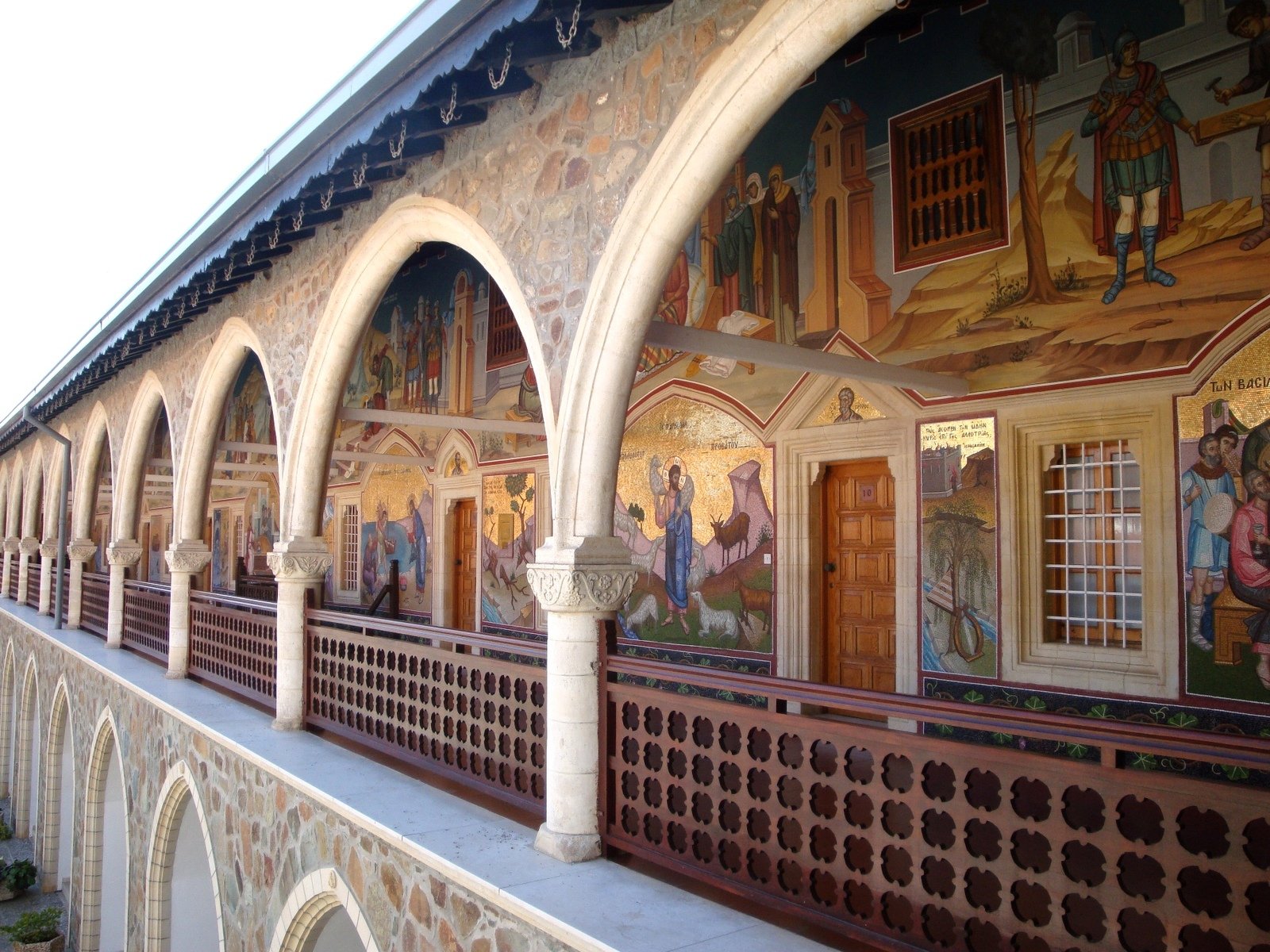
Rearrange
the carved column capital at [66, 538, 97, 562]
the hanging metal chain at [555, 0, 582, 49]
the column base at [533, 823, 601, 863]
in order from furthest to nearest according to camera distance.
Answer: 1. the carved column capital at [66, 538, 97, 562]
2. the column base at [533, 823, 601, 863]
3. the hanging metal chain at [555, 0, 582, 49]

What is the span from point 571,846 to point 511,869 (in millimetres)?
264

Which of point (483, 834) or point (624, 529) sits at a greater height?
point (624, 529)

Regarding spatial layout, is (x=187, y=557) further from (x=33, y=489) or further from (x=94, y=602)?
(x=33, y=489)

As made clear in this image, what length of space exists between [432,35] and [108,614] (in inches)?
403

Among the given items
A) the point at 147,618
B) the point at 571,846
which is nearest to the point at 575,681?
the point at 571,846

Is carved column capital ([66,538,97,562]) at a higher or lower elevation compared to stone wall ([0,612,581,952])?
higher

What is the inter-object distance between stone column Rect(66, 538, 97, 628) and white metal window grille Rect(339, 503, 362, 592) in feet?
12.8

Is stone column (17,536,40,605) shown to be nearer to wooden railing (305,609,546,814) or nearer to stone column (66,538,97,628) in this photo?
stone column (66,538,97,628)

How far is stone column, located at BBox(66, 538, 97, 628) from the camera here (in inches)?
561

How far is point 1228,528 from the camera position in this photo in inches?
196

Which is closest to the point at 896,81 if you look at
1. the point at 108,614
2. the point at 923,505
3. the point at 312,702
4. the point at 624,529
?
the point at 923,505

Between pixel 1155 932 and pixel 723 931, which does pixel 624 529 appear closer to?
pixel 723 931

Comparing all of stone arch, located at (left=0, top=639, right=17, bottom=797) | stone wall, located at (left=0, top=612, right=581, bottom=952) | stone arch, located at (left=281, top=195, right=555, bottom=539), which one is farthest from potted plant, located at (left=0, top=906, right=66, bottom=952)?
stone arch, located at (left=281, top=195, right=555, bottom=539)

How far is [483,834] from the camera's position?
4.32 metres
